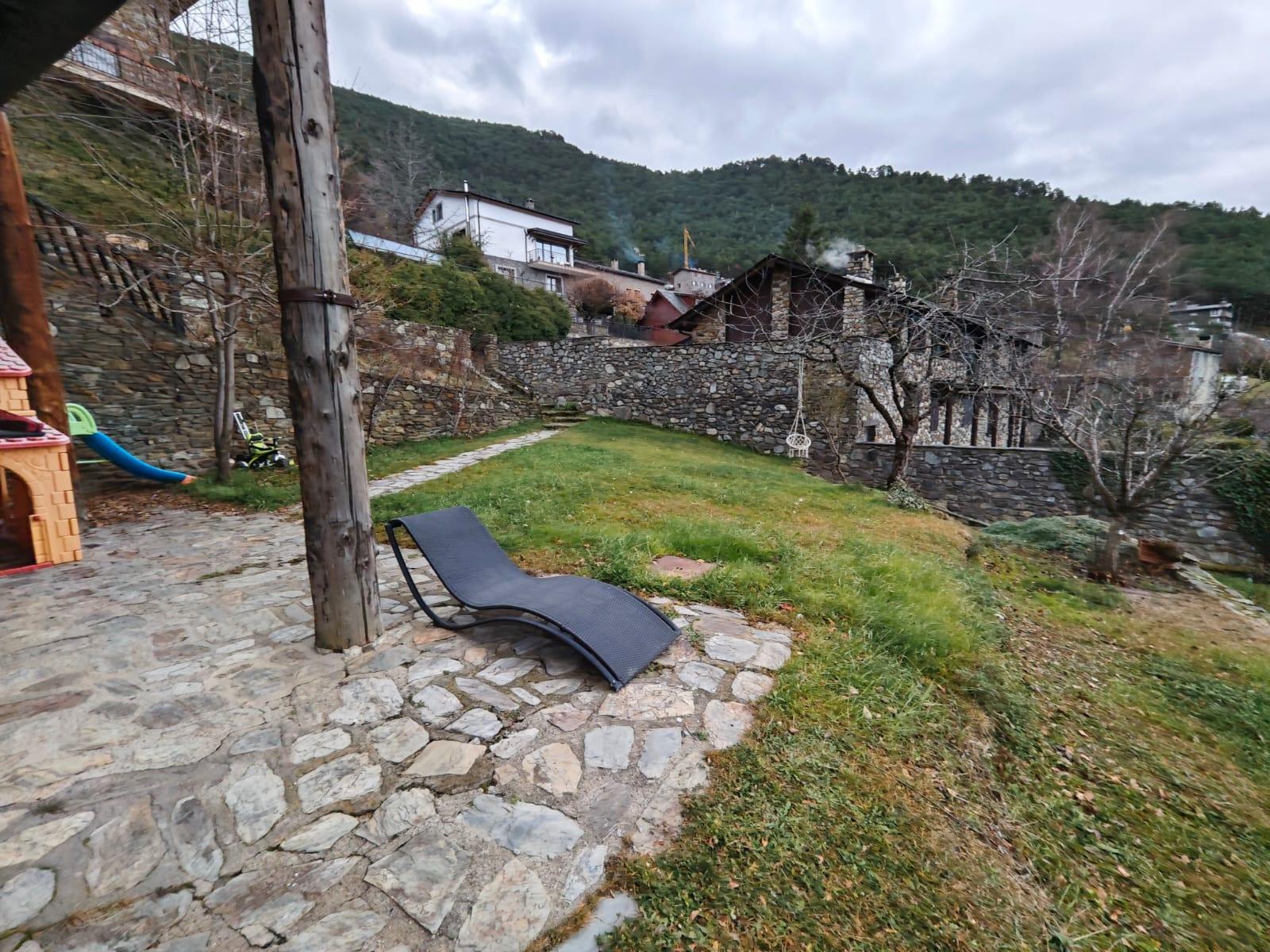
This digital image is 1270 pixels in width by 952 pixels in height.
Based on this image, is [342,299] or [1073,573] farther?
[1073,573]

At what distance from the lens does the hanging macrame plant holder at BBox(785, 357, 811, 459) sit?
470 inches

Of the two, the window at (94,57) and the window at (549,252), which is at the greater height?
the window at (549,252)

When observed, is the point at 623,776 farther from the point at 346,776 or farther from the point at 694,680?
the point at 346,776

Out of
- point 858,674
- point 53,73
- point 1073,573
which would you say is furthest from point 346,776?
point 53,73

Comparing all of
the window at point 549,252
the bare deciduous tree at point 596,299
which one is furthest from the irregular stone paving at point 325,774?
the window at point 549,252

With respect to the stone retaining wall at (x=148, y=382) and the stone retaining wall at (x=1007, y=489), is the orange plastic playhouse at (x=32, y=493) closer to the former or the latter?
the stone retaining wall at (x=148, y=382)

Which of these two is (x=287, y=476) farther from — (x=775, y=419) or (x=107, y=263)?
(x=775, y=419)

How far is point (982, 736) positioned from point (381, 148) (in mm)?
38260

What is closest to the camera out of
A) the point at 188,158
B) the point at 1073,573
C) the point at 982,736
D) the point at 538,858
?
the point at 538,858

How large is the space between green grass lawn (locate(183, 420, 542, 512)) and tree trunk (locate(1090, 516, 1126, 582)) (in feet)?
25.2

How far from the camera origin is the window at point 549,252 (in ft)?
108

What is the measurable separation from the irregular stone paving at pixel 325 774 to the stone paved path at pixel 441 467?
3.51 meters

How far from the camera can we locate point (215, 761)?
1.72m

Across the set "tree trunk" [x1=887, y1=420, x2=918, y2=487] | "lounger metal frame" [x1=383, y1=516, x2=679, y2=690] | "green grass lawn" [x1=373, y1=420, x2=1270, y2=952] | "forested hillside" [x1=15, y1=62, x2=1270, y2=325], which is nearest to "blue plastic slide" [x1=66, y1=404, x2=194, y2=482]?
"forested hillside" [x1=15, y1=62, x2=1270, y2=325]
